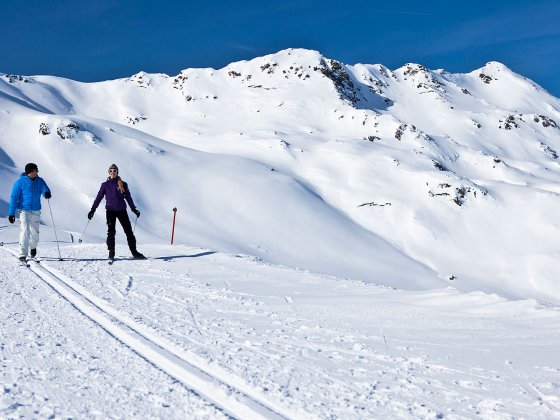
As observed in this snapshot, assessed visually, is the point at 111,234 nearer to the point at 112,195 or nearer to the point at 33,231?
the point at 112,195

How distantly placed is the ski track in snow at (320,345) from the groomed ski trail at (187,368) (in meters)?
0.02

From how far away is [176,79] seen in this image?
124438 mm

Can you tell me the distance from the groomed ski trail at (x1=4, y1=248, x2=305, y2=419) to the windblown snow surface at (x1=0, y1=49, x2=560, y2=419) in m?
0.02

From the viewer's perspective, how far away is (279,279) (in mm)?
9477

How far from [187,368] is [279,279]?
5.28 meters

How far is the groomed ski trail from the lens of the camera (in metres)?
3.47

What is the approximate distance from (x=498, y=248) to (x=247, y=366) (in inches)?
1669

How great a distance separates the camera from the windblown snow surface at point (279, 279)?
3.86 meters

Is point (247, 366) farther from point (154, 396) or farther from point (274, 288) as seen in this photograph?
point (274, 288)

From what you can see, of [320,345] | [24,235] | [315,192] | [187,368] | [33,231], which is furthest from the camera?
[315,192]

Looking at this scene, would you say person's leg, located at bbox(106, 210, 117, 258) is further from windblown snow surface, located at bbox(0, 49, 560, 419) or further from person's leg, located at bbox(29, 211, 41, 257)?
person's leg, located at bbox(29, 211, 41, 257)

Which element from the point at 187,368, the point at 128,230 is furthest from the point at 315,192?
the point at 187,368

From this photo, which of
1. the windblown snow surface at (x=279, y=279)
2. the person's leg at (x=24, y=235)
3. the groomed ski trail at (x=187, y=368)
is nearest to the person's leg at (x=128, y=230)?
the windblown snow surface at (x=279, y=279)

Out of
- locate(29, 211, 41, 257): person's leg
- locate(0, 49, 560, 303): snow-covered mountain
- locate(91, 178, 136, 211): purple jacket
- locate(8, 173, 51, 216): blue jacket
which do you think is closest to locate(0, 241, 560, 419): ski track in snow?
locate(29, 211, 41, 257): person's leg
